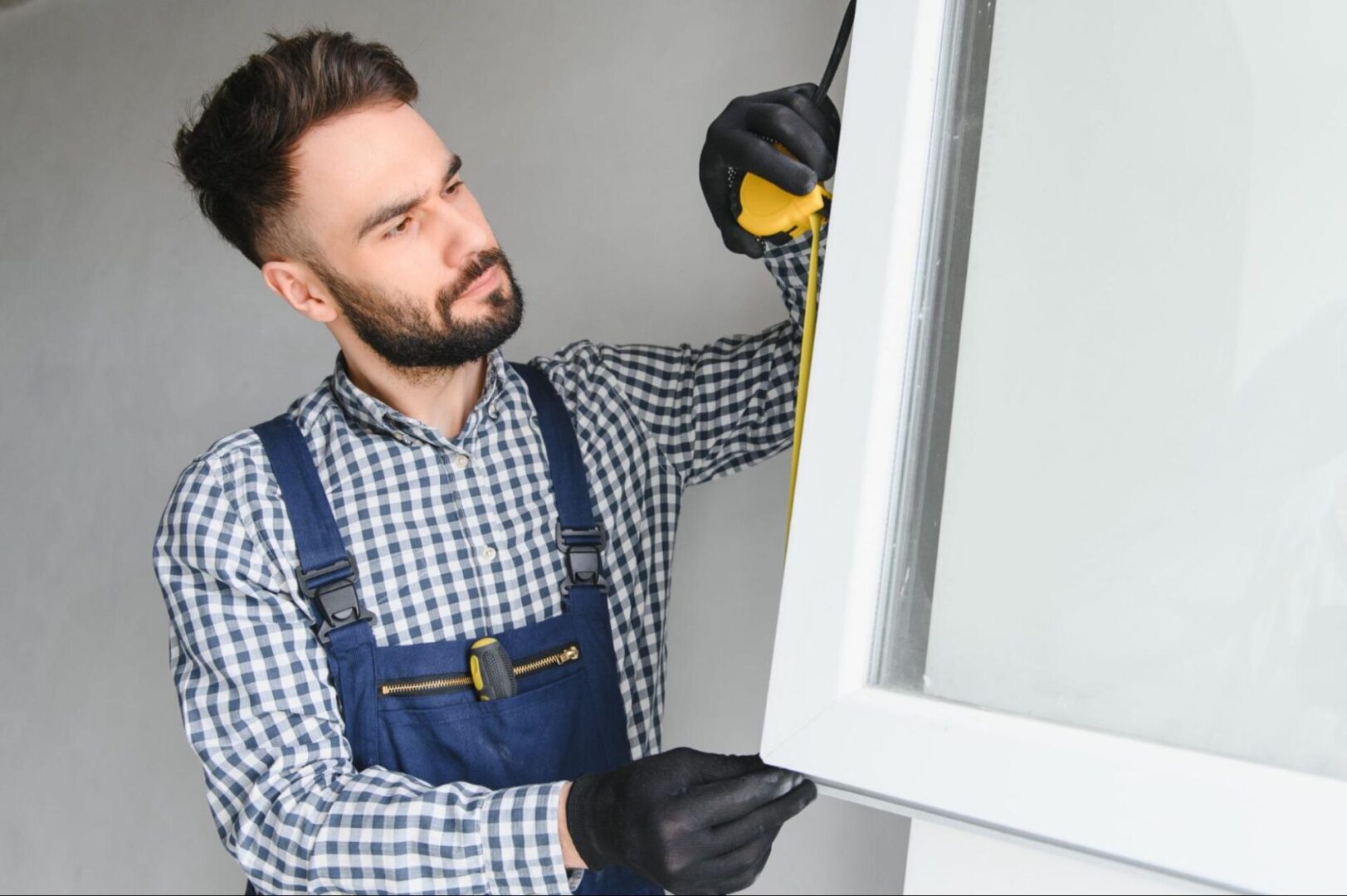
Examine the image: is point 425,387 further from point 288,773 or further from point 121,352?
point 121,352

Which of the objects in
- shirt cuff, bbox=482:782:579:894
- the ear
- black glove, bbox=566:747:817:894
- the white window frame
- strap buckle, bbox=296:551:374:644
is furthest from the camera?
the ear

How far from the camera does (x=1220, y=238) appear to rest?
0.50 m

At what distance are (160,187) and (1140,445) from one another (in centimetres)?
134

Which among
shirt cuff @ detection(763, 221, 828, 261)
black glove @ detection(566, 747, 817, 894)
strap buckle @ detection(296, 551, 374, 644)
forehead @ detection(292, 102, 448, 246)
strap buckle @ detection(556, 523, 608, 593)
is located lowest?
black glove @ detection(566, 747, 817, 894)

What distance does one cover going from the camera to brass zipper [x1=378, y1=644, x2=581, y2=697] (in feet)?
2.97

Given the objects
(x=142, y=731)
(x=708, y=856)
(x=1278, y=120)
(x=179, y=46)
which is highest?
(x=179, y=46)

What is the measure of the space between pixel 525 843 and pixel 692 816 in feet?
0.52

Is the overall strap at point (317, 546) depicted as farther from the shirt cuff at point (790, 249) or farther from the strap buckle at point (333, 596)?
the shirt cuff at point (790, 249)

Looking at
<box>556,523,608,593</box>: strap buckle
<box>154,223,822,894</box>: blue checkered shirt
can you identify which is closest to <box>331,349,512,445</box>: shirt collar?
<box>154,223,822,894</box>: blue checkered shirt

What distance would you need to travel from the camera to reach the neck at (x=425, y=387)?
3.27ft

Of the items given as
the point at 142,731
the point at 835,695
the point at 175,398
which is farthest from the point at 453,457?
the point at 142,731

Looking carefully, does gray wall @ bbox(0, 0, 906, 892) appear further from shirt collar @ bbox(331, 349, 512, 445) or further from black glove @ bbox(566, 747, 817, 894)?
black glove @ bbox(566, 747, 817, 894)

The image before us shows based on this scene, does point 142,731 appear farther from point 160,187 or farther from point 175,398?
point 160,187

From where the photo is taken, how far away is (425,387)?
100 cm
